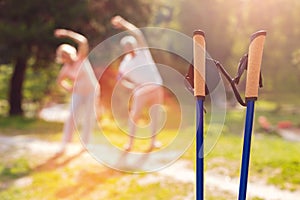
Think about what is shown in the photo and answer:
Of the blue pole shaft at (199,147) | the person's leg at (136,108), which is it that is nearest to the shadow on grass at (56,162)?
the person's leg at (136,108)

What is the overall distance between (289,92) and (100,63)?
778 inches

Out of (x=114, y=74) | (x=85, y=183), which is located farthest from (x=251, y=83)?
(x=114, y=74)

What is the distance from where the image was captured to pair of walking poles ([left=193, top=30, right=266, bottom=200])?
6.79 feet

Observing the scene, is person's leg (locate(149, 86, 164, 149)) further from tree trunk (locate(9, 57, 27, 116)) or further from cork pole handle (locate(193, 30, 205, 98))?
tree trunk (locate(9, 57, 27, 116))

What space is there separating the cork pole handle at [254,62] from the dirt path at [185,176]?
95.3 inches

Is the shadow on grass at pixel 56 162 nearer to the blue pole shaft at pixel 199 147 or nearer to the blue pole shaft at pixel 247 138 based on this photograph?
the blue pole shaft at pixel 199 147

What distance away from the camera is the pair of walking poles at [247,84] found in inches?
81.4

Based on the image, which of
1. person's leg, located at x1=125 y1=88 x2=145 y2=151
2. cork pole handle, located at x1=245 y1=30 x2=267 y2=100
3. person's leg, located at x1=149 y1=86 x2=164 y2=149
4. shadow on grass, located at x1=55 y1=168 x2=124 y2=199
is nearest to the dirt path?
shadow on grass, located at x1=55 y1=168 x2=124 y2=199

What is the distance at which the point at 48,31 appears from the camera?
11.3 meters

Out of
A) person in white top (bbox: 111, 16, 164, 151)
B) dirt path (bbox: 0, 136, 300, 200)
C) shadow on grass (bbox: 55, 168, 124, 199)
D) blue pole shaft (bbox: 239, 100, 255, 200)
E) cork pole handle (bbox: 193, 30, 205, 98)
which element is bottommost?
shadow on grass (bbox: 55, 168, 124, 199)

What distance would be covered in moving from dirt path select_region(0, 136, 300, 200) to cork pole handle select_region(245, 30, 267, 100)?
2420 millimetres

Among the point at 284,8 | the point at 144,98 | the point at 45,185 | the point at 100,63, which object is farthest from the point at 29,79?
the point at 45,185

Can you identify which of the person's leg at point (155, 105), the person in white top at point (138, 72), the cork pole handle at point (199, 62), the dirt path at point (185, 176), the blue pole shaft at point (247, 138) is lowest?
the dirt path at point (185, 176)

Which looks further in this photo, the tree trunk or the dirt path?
the tree trunk
